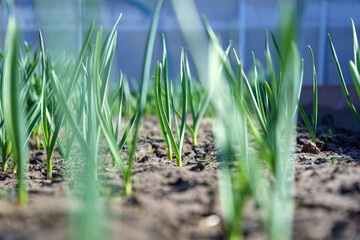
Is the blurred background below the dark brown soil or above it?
above

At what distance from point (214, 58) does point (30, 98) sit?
0.79 metres

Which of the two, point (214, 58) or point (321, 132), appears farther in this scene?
point (321, 132)

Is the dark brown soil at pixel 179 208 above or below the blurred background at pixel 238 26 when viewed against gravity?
below

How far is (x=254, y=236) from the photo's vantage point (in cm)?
45

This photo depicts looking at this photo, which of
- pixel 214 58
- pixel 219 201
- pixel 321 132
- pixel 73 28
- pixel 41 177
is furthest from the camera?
pixel 73 28

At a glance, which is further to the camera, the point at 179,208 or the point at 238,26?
the point at 238,26

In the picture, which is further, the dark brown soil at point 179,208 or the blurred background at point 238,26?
the blurred background at point 238,26

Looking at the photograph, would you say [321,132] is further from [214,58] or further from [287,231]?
[287,231]

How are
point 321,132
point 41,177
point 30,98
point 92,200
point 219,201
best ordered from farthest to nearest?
point 321,132
point 30,98
point 41,177
point 219,201
point 92,200

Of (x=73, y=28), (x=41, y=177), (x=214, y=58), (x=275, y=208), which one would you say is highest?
(x=73, y=28)

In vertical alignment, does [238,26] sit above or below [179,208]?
above

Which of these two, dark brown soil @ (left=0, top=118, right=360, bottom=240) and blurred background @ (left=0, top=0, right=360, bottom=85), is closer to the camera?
dark brown soil @ (left=0, top=118, right=360, bottom=240)

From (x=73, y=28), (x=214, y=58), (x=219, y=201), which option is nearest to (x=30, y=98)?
(x=214, y=58)

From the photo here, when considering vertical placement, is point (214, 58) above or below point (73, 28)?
below
